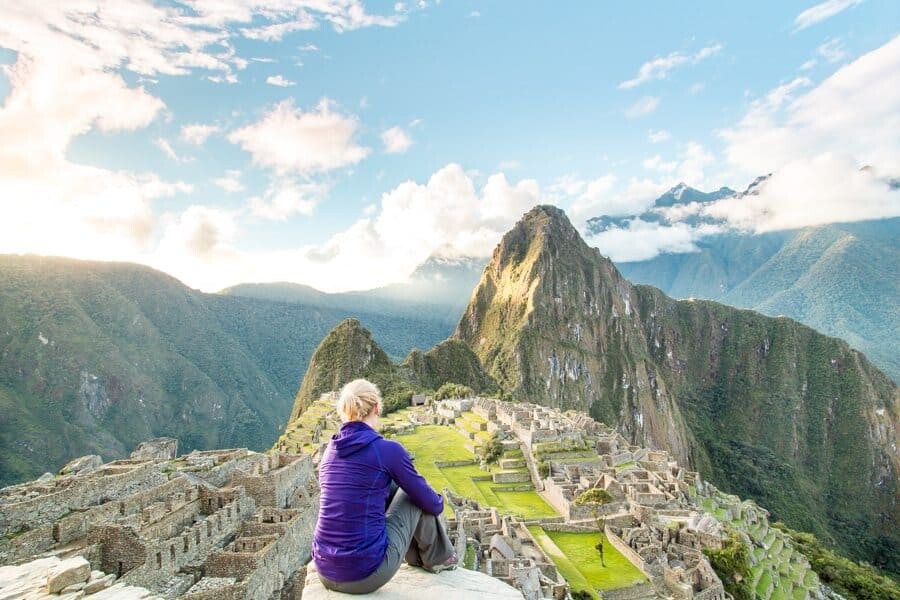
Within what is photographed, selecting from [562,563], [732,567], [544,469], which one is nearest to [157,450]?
[562,563]

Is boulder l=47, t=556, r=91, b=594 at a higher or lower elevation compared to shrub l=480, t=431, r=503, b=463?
higher

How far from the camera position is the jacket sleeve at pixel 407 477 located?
5641 mm

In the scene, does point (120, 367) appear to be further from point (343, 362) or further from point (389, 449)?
point (389, 449)

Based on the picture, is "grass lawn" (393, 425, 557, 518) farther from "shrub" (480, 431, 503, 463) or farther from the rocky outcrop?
the rocky outcrop

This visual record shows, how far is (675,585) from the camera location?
23.6 meters

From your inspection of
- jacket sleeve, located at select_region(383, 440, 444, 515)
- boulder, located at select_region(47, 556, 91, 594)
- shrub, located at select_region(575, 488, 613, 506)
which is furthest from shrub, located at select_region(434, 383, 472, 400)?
jacket sleeve, located at select_region(383, 440, 444, 515)

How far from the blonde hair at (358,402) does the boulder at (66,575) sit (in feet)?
19.4

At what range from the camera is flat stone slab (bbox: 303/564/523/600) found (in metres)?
5.44

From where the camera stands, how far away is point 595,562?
80.9ft

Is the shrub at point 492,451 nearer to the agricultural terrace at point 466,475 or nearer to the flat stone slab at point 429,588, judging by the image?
the agricultural terrace at point 466,475

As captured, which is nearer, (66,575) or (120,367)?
(66,575)

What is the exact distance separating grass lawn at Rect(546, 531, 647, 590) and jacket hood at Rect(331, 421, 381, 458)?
2034cm

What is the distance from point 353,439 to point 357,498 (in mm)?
589

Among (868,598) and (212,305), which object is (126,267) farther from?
(868,598)
